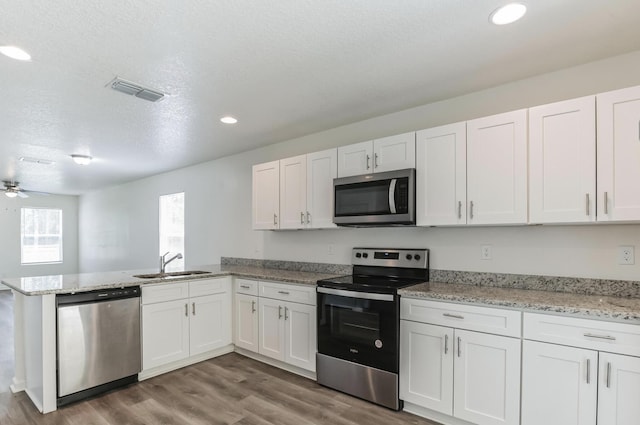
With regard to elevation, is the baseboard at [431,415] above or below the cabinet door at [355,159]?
below

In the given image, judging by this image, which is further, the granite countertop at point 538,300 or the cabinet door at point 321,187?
the cabinet door at point 321,187

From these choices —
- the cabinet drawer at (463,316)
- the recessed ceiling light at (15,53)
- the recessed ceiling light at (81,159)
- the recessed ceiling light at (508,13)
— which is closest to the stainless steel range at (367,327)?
the cabinet drawer at (463,316)

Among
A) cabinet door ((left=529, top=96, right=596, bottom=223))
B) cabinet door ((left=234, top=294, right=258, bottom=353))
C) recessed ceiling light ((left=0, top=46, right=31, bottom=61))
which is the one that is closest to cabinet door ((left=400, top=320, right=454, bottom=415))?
cabinet door ((left=529, top=96, right=596, bottom=223))

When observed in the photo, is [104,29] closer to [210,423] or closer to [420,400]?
[210,423]

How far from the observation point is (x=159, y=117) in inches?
130

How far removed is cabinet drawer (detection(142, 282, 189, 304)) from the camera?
125 inches

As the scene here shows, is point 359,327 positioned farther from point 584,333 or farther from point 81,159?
point 81,159

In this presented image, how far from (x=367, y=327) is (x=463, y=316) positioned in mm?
734

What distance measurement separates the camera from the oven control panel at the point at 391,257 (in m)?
2.99

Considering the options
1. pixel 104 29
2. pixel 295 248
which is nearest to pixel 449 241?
pixel 295 248

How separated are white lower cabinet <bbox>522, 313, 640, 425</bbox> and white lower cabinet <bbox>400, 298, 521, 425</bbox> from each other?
89mm

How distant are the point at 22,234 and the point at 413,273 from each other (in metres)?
10.3

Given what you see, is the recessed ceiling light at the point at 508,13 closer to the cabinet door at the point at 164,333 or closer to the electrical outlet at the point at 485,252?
the electrical outlet at the point at 485,252

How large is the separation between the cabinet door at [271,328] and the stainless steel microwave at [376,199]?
1.08 m
